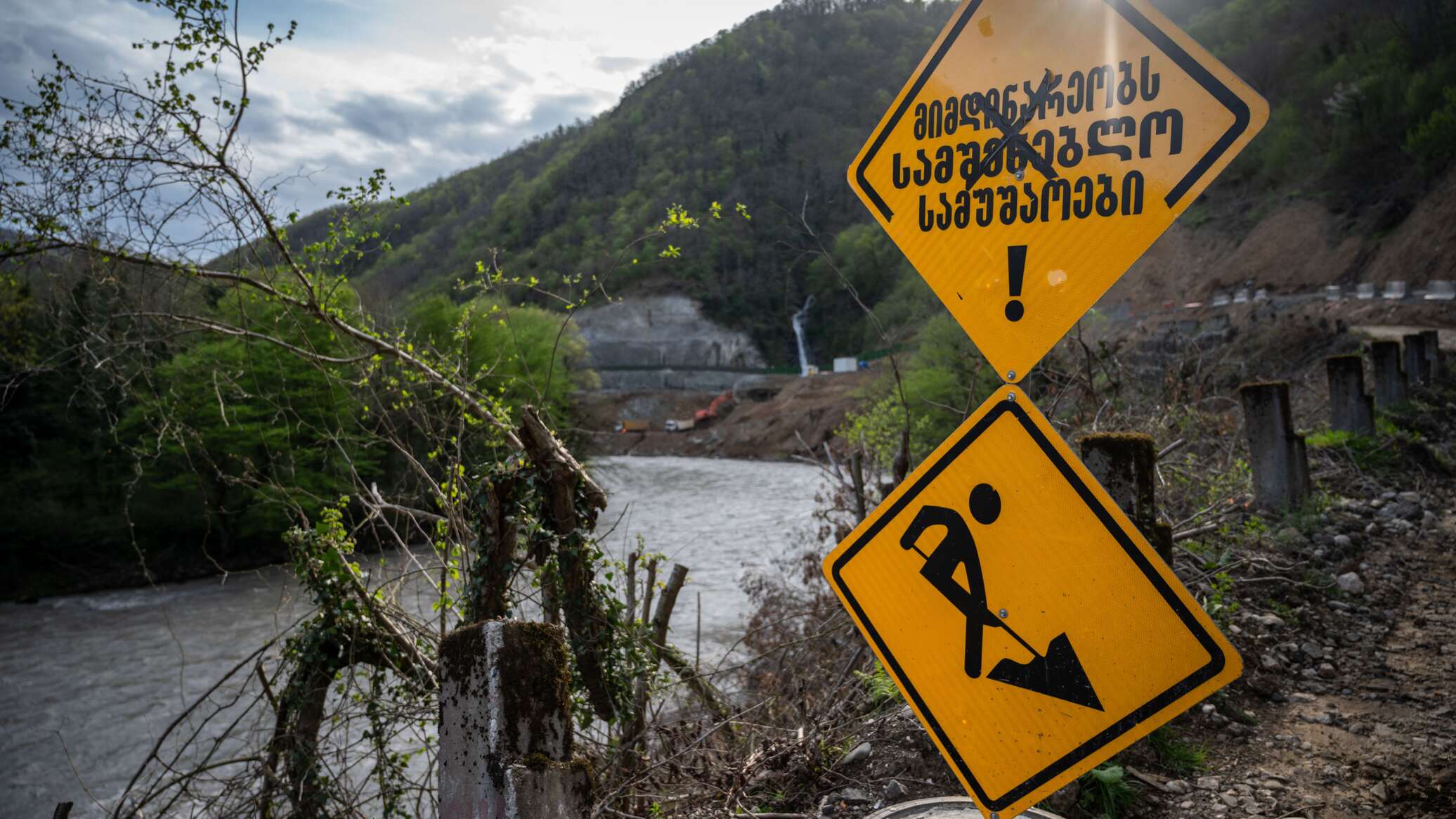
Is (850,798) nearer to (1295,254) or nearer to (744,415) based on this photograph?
(1295,254)

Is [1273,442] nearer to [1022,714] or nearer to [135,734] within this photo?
→ [1022,714]

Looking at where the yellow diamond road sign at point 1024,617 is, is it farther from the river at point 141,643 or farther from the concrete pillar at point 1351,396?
the concrete pillar at point 1351,396

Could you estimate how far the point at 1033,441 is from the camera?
2.28m

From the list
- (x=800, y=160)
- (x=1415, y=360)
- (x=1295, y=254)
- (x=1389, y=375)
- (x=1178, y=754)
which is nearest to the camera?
(x=1178, y=754)

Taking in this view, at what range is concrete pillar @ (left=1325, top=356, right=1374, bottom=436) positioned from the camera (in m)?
9.95

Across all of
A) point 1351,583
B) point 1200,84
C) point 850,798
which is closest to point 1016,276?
point 1200,84

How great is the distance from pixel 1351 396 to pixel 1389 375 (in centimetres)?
278

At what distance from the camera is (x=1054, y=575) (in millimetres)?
2244

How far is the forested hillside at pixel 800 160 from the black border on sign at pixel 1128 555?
10.2ft

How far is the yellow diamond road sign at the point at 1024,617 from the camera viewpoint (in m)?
2.14

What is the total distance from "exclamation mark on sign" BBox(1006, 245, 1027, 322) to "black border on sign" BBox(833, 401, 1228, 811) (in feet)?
0.86

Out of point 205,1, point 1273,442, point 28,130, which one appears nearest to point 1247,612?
point 1273,442

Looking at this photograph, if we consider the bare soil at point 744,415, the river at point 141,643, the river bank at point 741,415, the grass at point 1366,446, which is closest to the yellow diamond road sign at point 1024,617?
the river at point 141,643

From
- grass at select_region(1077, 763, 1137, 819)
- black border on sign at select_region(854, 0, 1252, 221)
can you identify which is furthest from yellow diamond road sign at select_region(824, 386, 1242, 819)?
grass at select_region(1077, 763, 1137, 819)
